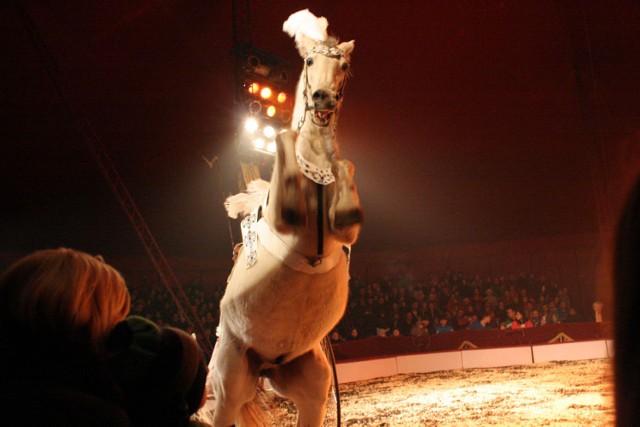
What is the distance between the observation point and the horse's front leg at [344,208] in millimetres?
2004

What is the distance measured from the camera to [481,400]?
5.86m

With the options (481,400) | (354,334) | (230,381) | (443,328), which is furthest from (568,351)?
(230,381)

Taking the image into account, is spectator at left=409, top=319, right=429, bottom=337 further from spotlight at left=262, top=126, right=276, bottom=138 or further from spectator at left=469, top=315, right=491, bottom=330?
spotlight at left=262, top=126, right=276, bottom=138

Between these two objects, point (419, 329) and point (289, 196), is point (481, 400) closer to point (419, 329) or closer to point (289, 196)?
point (289, 196)

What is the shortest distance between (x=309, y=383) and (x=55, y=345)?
1.99 m

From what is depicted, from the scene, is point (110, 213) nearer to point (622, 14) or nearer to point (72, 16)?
point (72, 16)

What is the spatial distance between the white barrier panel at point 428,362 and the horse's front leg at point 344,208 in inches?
345

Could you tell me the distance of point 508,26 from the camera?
7.75 m

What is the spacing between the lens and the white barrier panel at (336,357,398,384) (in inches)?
357

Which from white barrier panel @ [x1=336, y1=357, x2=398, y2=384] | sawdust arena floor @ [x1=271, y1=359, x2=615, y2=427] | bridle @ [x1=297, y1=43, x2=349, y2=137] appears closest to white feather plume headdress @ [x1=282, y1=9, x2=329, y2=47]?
bridle @ [x1=297, y1=43, x2=349, y2=137]

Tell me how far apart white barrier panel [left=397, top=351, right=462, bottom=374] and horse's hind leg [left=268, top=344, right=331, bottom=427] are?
7.81 m

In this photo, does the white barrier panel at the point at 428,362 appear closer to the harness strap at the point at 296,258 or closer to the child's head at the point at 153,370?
the harness strap at the point at 296,258

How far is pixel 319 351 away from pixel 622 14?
7.12 m

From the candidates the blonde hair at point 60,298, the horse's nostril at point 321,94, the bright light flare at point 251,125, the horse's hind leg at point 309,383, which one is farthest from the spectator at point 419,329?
the blonde hair at point 60,298
